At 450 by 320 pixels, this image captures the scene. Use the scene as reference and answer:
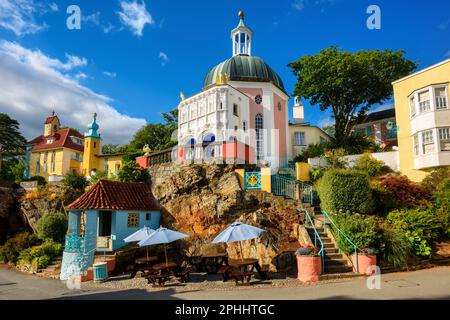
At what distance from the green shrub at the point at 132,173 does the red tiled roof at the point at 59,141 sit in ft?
89.1

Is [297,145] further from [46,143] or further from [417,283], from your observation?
[46,143]

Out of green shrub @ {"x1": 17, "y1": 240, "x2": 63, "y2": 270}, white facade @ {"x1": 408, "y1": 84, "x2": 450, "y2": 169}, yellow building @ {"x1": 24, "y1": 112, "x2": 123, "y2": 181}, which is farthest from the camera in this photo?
yellow building @ {"x1": 24, "y1": 112, "x2": 123, "y2": 181}

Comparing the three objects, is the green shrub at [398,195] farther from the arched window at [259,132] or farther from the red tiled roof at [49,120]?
the red tiled roof at [49,120]

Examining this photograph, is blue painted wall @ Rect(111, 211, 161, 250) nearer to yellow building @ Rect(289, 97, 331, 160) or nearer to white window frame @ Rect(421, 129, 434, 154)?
white window frame @ Rect(421, 129, 434, 154)

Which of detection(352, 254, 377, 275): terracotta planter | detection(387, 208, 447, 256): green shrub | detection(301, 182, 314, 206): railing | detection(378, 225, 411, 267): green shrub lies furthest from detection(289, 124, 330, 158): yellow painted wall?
detection(352, 254, 377, 275): terracotta planter

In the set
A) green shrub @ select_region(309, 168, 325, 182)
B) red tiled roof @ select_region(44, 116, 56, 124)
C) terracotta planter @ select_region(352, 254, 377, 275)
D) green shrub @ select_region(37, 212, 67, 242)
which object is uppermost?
red tiled roof @ select_region(44, 116, 56, 124)

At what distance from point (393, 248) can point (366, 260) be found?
138 cm

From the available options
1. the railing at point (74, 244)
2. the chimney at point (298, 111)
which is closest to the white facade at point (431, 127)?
the chimney at point (298, 111)

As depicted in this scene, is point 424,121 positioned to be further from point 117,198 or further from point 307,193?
point 117,198

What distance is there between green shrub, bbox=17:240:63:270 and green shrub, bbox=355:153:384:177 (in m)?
19.5

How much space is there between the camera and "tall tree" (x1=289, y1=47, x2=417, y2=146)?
29000 mm

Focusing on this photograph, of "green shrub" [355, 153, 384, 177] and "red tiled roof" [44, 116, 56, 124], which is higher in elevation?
"red tiled roof" [44, 116, 56, 124]

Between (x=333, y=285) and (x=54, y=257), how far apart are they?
15130 mm

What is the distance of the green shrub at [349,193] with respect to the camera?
13469mm
